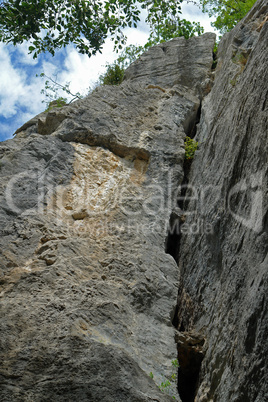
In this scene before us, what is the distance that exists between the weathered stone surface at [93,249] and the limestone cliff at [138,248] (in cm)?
2

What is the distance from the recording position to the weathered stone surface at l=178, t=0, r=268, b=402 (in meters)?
4.17

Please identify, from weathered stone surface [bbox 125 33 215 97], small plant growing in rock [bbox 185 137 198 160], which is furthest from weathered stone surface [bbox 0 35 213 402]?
weathered stone surface [bbox 125 33 215 97]

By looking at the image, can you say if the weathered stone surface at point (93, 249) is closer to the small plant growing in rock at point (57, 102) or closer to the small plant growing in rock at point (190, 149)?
the small plant growing in rock at point (190, 149)

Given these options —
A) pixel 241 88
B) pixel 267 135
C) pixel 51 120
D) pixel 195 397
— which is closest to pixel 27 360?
pixel 195 397

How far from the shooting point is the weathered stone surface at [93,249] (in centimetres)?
438

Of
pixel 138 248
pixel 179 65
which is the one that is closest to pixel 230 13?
pixel 179 65

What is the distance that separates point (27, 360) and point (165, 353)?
1.63 m

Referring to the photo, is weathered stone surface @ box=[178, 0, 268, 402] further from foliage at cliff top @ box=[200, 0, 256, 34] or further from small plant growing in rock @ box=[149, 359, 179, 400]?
foliage at cliff top @ box=[200, 0, 256, 34]

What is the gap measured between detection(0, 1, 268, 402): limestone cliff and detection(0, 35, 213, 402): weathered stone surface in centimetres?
2

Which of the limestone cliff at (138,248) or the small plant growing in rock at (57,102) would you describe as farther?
the small plant growing in rock at (57,102)

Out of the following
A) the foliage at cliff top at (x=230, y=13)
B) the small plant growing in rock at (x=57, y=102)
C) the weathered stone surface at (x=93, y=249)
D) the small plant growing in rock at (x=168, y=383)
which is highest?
the foliage at cliff top at (x=230, y=13)

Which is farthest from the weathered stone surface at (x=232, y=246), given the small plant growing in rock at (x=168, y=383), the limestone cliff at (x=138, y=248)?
the small plant growing in rock at (x=168, y=383)

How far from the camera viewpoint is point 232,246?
5.27 m

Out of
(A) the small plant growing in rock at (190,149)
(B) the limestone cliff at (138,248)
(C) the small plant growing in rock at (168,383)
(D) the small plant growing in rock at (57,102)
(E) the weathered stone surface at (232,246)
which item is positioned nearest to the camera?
(E) the weathered stone surface at (232,246)
